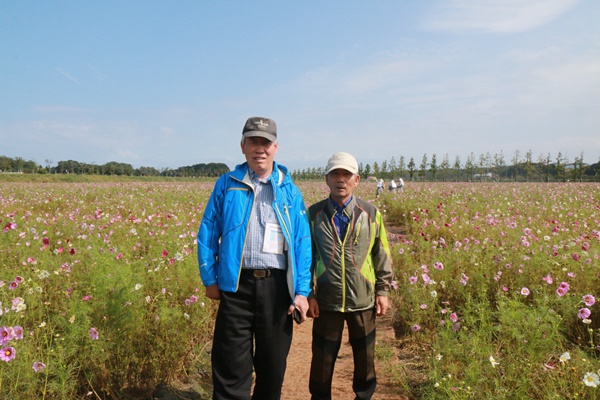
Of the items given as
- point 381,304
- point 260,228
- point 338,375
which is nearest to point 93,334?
point 260,228

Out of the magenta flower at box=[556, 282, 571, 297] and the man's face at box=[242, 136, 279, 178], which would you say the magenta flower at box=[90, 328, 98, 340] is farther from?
the magenta flower at box=[556, 282, 571, 297]

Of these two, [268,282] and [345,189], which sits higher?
[345,189]

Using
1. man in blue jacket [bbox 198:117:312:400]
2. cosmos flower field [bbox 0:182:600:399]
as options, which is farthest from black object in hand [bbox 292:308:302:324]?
cosmos flower field [bbox 0:182:600:399]

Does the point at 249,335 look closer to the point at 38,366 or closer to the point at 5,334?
the point at 38,366

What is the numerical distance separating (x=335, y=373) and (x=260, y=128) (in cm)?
241

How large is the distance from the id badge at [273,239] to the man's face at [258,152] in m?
0.33

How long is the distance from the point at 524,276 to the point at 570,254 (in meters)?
0.67

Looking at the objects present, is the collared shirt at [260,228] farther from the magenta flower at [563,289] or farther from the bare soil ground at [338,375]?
the magenta flower at [563,289]

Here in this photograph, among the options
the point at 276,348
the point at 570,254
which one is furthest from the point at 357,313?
the point at 570,254

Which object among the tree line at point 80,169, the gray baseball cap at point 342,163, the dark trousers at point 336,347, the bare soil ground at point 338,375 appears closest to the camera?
the gray baseball cap at point 342,163

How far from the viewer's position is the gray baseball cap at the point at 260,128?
2104 mm

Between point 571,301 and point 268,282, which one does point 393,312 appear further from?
point 268,282

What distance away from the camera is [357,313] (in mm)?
2500

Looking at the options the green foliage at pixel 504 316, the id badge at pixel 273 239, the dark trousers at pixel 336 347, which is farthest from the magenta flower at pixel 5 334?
the green foliage at pixel 504 316
